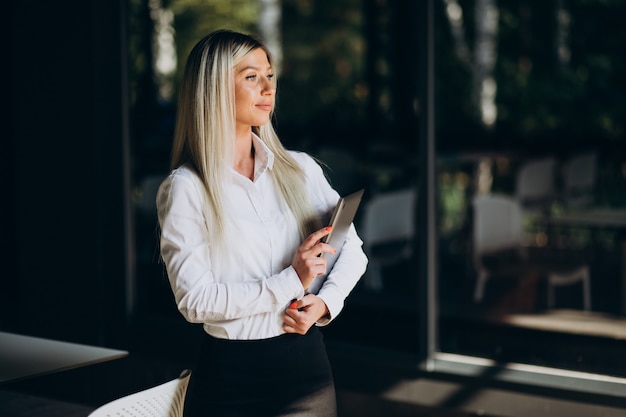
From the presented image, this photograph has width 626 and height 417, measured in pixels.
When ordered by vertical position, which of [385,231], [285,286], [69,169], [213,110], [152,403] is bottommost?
[152,403]

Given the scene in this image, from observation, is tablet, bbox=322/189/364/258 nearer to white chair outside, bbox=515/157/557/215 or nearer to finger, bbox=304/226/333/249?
finger, bbox=304/226/333/249

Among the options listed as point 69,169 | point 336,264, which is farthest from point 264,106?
point 69,169

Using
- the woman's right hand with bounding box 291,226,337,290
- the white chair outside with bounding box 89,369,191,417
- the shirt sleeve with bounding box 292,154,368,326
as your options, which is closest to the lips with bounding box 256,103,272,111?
the shirt sleeve with bounding box 292,154,368,326

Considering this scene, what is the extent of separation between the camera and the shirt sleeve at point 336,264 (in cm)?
218

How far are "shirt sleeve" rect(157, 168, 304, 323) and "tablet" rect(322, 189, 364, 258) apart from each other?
0.15 m

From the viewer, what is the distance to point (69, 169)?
4.63 meters

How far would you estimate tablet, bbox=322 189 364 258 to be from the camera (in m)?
2.11

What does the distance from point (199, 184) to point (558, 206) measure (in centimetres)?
636

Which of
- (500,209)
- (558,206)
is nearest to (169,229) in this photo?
(500,209)

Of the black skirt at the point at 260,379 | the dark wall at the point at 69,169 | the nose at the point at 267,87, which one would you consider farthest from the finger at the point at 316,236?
the dark wall at the point at 69,169

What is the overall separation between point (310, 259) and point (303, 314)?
0.13 meters

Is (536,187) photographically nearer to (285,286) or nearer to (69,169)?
(69,169)

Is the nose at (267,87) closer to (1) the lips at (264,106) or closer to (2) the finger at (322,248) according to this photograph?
(1) the lips at (264,106)

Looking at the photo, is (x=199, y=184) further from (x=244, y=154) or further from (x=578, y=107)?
(x=578, y=107)
